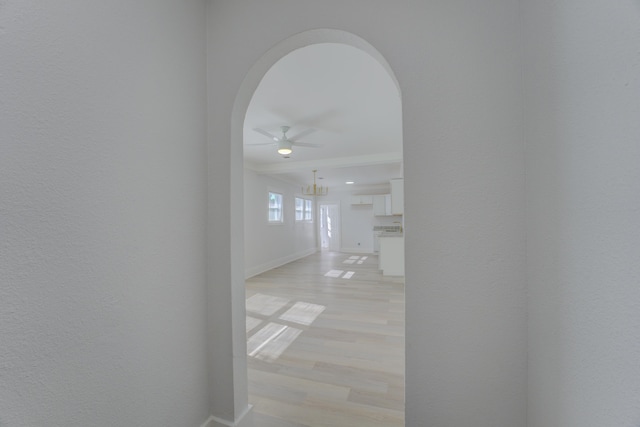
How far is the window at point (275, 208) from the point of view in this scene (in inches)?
263

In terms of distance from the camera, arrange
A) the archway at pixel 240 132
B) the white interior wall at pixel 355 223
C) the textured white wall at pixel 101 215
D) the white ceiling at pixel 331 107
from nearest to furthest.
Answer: the textured white wall at pixel 101 215, the archway at pixel 240 132, the white ceiling at pixel 331 107, the white interior wall at pixel 355 223

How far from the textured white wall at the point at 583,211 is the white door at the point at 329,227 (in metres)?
9.41

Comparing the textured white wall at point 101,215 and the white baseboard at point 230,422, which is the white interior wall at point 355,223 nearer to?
the white baseboard at point 230,422

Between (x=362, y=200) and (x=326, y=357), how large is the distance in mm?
7943

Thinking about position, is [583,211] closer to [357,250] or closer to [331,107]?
[331,107]

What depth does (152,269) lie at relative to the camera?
102cm

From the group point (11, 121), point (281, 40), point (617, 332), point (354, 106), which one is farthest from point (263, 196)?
point (617, 332)

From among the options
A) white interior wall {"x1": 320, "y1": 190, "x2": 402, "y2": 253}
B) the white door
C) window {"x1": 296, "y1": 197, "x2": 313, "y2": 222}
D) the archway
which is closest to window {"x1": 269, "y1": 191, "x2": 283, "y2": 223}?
window {"x1": 296, "y1": 197, "x2": 313, "y2": 222}

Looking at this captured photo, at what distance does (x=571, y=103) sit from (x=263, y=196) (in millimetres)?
5993

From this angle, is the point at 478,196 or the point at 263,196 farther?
the point at 263,196

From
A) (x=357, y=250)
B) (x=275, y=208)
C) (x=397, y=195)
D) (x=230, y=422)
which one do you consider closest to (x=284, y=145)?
(x=397, y=195)

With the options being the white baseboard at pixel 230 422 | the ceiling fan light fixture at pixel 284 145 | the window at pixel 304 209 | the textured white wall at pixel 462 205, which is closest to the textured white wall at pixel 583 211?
the textured white wall at pixel 462 205

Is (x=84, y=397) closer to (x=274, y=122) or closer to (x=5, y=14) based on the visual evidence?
(x=5, y=14)

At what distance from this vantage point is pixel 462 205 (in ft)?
3.08
